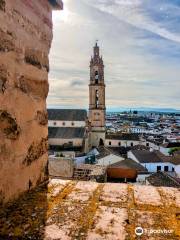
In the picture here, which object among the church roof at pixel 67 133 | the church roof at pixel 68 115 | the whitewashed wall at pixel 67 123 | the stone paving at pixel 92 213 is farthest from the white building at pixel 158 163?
the stone paving at pixel 92 213

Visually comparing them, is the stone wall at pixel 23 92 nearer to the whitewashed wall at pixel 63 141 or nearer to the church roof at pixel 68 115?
the whitewashed wall at pixel 63 141

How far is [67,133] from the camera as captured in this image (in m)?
39.5

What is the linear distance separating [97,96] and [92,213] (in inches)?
1528

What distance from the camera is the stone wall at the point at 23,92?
179cm

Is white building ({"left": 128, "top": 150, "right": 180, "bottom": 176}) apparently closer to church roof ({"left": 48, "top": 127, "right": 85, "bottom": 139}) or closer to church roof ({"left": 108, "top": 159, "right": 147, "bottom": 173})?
church roof ({"left": 108, "top": 159, "right": 147, "bottom": 173})

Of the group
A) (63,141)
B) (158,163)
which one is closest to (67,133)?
(63,141)

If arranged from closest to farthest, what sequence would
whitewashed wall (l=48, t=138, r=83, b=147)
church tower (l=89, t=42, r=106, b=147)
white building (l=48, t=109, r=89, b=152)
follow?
whitewashed wall (l=48, t=138, r=83, b=147), white building (l=48, t=109, r=89, b=152), church tower (l=89, t=42, r=106, b=147)

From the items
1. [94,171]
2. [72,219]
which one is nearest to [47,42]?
[72,219]

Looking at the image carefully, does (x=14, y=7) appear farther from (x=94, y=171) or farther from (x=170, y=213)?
(x=94, y=171)

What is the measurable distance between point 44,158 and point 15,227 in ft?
2.87

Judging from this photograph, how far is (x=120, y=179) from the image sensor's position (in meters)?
25.3

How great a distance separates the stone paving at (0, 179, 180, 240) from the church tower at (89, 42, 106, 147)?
1495 inches

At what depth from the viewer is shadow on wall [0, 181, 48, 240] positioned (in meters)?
1.54

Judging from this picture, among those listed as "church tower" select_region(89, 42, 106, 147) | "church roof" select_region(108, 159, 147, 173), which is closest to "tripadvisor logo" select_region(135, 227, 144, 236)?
"church roof" select_region(108, 159, 147, 173)
